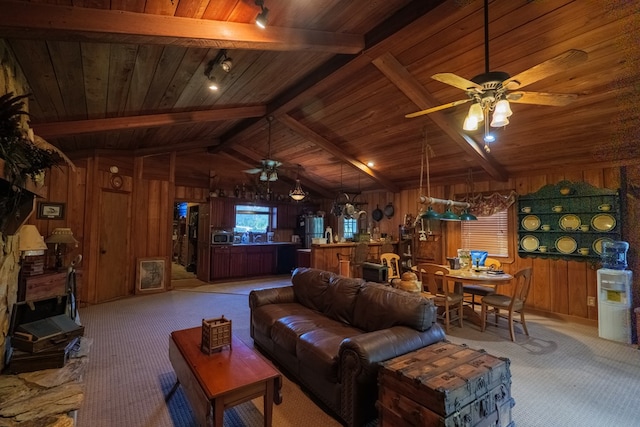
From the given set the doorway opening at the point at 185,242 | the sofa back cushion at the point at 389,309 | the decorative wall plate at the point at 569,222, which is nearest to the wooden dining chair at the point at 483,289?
the decorative wall plate at the point at 569,222

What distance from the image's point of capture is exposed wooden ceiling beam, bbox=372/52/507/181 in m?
3.42

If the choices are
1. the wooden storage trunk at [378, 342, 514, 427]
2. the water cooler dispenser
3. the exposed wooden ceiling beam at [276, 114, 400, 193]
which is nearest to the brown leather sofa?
the wooden storage trunk at [378, 342, 514, 427]

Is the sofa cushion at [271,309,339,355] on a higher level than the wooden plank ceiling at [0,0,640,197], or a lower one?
lower

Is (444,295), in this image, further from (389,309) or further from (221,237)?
(221,237)

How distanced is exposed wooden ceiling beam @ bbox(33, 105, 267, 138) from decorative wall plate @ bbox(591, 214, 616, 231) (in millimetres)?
5477

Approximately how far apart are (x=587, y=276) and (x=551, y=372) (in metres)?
2.42

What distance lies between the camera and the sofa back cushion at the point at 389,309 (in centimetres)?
242

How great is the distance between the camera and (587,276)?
4.50m

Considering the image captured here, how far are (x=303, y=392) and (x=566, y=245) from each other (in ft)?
15.6

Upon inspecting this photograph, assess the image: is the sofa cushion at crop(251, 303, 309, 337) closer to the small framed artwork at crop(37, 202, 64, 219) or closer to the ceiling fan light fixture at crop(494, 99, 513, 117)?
the ceiling fan light fixture at crop(494, 99, 513, 117)

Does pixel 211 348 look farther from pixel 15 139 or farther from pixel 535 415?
pixel 535 415

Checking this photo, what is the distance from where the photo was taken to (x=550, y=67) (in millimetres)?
1964

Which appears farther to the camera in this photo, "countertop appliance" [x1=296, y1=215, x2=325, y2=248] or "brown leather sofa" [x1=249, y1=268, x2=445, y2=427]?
"countertop appliance" [x1=296, y1=215, x2=325, y2=248]

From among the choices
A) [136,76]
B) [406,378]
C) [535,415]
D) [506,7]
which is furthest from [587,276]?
[136,76]
